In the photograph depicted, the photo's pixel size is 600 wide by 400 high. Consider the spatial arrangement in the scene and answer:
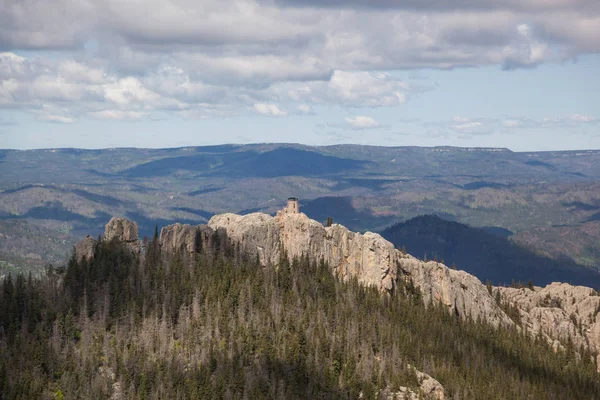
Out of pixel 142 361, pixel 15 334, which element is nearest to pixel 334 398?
pixel 142 361

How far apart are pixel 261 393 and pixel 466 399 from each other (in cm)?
4996

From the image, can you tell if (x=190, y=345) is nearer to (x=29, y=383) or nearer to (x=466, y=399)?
(x=29, y=383)

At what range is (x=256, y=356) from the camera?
19775 cm

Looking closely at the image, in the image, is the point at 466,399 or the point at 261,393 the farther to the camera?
the point at 466,399

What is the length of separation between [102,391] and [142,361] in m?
13.7

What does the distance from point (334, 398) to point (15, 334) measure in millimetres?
76451

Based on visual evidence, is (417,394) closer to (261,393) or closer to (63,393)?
(261,393)

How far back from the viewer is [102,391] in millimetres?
178250

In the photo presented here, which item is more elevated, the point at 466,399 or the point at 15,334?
the point at 15,334

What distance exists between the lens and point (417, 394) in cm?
19312

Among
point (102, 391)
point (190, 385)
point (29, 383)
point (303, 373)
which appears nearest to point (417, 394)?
point (303, 373)

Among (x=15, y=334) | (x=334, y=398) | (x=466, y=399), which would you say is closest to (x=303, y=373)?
(x=334, y=398)

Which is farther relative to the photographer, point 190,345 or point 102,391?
point 190,345

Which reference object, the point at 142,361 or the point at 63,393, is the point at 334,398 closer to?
the point at 142,361
